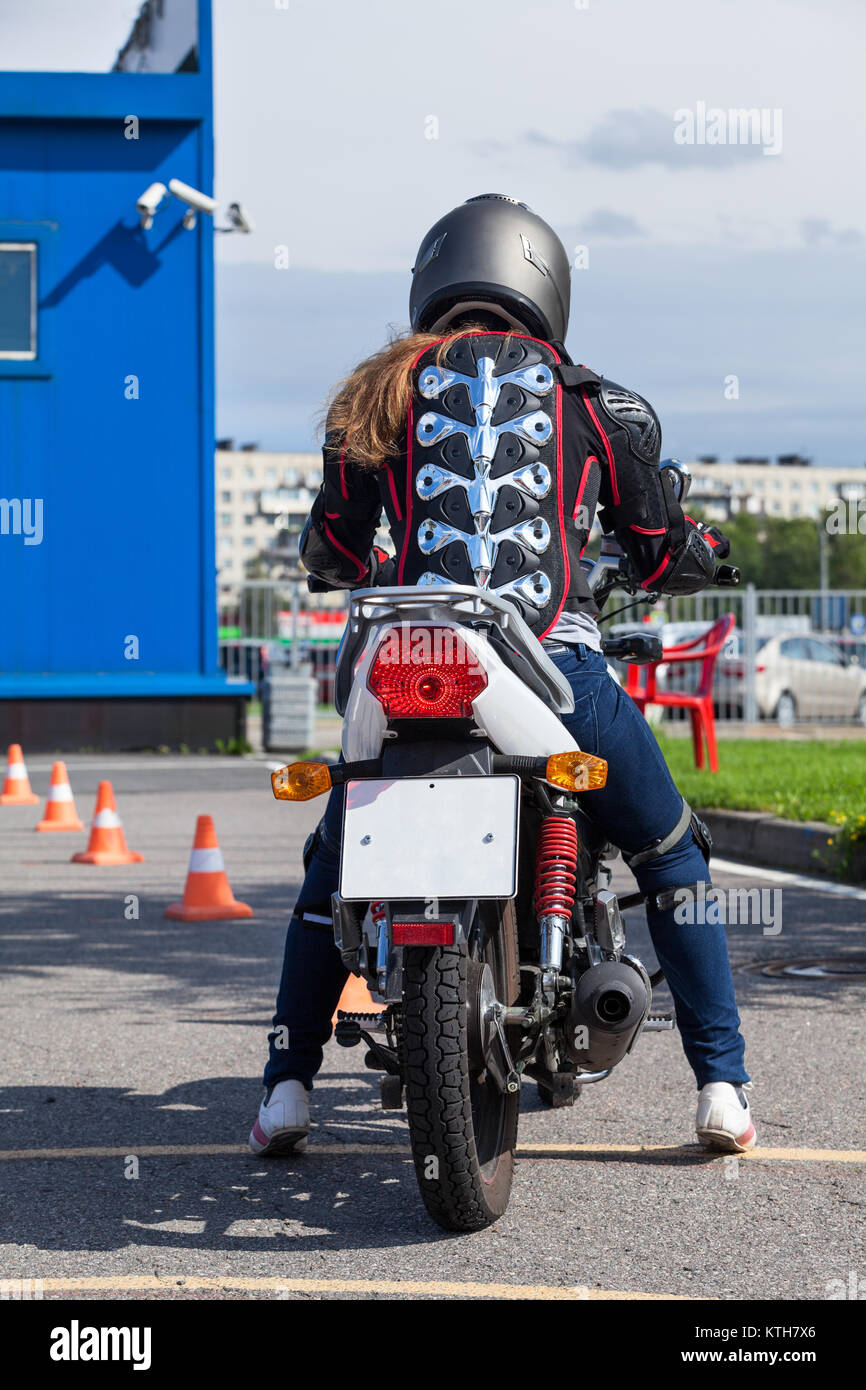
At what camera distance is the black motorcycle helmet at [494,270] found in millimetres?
3826

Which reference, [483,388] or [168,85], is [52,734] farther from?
[483,388]

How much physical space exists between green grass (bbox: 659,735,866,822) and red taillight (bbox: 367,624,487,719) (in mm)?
5886

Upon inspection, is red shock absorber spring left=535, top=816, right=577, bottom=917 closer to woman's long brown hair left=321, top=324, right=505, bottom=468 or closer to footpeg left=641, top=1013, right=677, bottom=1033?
footpeg left=641, top=1013, right=677, bottom=1033

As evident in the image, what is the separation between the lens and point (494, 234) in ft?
12.6

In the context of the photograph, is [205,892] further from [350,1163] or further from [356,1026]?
[356,1026]

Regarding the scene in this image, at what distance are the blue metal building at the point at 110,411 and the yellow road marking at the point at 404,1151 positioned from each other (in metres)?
15.5

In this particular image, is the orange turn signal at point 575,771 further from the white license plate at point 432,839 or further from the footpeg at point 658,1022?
the footpeg at point 658,1022

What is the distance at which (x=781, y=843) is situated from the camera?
9555mm

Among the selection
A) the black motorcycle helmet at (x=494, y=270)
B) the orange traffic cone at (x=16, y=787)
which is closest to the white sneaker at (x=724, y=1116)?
the black motorcycle helmet at (x=494, y=270)

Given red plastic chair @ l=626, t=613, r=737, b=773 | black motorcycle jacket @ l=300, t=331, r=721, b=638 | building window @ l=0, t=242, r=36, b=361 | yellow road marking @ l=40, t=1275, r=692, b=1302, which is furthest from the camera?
building window @ l=0, t=242, r=36, b=361

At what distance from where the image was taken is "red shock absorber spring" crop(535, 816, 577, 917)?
3.56m

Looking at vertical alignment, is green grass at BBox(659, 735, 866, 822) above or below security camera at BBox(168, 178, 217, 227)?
below

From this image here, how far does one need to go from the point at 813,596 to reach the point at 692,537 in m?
21.4

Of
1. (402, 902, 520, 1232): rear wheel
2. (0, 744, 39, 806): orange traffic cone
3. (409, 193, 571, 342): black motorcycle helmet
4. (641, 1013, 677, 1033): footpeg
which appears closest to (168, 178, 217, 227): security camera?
(0, 744, 39, 806): orange traffic cone
